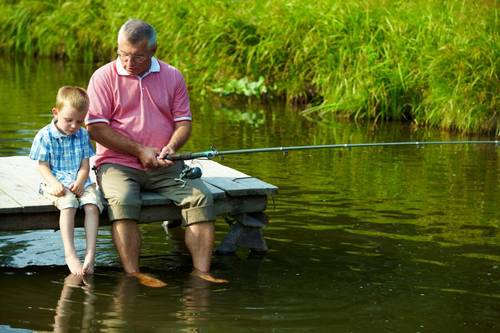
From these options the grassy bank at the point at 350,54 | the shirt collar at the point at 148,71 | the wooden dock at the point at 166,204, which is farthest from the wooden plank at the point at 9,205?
the grassy bank at the point at 350,54

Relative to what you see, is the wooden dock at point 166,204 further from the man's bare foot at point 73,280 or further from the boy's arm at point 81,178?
the man's bare foot at point 73,280

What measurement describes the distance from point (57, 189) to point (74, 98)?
504 mm

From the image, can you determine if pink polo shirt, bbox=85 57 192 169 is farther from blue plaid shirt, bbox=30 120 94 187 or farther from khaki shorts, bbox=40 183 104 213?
khaki shorts, bbox=40 183 104 213

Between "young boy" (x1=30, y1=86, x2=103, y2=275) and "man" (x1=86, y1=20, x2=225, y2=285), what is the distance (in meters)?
0.12

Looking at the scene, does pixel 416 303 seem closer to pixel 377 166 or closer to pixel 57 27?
pixel 377 166

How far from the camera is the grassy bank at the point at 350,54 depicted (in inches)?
487

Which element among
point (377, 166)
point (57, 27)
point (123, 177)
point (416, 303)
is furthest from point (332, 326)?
point (57, 27)

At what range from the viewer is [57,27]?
1983cm

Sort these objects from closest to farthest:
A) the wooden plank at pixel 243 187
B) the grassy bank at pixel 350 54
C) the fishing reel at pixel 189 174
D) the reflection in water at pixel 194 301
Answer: the reflection in water at pixel 194 301
the fishing reel at pixel 189 174
the wooden plank at pixel 243 187
the grassy bank at pixel 350 54

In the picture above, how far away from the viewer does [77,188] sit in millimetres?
6348

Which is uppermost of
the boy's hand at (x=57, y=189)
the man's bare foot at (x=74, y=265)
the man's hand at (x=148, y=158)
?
the man's hand at (x=148, y=158)

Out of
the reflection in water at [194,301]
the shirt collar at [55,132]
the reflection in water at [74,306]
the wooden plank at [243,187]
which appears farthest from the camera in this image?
the wooden plank at [243,187]

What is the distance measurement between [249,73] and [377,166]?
485cm

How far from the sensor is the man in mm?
6449
